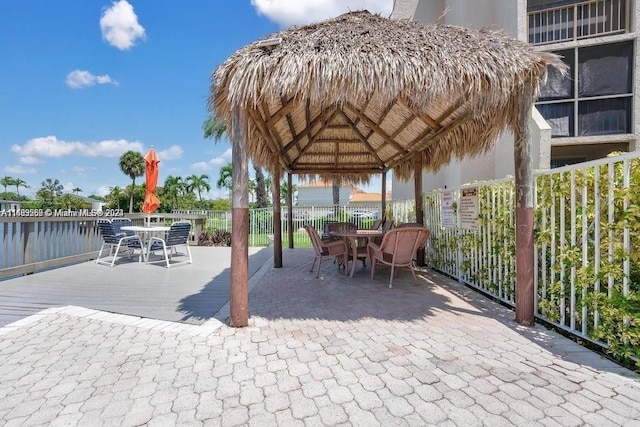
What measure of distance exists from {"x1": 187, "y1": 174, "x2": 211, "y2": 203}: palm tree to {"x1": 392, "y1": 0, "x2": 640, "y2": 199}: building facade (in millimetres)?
41369

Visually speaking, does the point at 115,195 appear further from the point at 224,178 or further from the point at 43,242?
the point at 43,242

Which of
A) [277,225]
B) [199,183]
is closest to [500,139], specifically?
[277,225]

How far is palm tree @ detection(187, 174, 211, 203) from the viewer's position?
148 ft

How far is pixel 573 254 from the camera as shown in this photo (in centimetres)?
312

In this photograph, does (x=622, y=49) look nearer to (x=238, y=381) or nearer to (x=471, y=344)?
(x=471, y=344)

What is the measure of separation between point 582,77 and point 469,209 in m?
8.17

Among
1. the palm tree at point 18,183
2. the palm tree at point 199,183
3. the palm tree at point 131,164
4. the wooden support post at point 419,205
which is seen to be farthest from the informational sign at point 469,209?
the palm tree at point 18,183

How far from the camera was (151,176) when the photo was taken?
7.83 meters

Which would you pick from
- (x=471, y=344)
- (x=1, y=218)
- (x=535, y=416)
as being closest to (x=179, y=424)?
(x=535, y=416)

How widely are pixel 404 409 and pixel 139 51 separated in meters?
19.2

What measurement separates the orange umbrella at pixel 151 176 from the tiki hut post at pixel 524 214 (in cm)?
768

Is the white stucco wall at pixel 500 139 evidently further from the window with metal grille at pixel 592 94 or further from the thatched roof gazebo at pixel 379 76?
the thatched roof gazebo at pixel 379 76

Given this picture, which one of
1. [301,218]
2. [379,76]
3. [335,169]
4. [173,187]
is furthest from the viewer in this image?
[173,187]

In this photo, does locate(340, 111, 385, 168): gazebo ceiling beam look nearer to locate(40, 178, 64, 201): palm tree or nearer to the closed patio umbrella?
the closed patio umbrella
